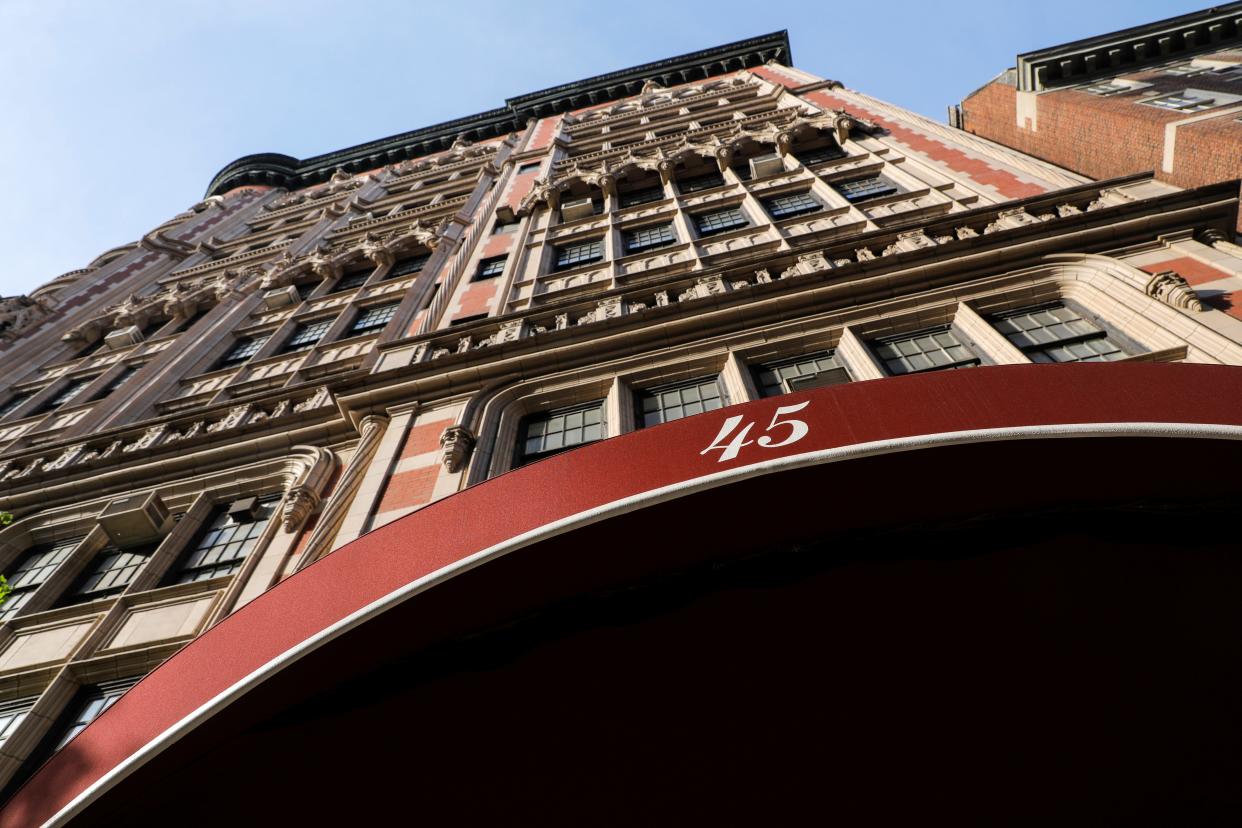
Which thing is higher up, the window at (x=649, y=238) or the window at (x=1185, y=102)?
the window at (x=649, y=238)

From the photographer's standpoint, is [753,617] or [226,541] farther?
[226,541]

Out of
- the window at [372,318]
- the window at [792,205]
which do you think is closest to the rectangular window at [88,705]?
the window at [372,318]

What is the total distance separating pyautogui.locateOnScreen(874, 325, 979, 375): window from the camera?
10.3m

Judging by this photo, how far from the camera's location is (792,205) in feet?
65.2

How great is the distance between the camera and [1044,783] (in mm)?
6344

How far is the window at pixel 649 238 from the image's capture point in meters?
19.5

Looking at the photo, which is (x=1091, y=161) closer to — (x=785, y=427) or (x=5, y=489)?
(x=785, y=427)

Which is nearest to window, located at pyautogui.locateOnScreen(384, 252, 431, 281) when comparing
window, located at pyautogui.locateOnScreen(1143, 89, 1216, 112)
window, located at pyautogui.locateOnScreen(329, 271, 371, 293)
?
window, located at pyautogui.locateOnScreen(329, 271, 371, 293)

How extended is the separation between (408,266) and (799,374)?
755 inches

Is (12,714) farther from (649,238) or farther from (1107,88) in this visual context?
(1107,88)

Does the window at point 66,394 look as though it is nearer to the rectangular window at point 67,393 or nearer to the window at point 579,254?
the rectangular window at point 67,393

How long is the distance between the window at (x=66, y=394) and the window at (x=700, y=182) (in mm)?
20475

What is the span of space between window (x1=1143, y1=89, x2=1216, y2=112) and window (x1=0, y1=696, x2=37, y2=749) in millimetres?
25572

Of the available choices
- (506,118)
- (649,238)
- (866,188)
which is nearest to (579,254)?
(649,238)
